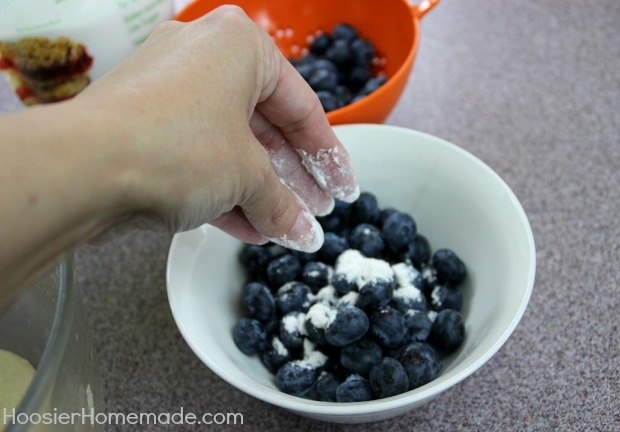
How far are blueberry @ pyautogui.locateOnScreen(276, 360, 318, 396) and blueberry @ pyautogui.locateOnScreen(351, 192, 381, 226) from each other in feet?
0.78

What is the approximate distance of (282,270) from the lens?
753 millimetres

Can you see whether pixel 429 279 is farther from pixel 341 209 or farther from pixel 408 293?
pixel 341 209

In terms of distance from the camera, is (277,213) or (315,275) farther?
(315,275)

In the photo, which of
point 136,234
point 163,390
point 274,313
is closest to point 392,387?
point 274,313

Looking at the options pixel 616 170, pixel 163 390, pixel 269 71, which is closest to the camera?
pixel 269 71

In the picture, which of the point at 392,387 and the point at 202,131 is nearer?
the point at 202,131

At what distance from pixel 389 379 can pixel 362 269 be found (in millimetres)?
157

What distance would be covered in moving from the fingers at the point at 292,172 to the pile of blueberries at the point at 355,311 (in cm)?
5

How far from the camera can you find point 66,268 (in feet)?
1.48

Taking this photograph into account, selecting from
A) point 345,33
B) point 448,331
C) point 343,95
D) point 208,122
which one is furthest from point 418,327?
point 345,33

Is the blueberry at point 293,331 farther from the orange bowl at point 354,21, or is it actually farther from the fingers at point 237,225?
the orange bowl at point 354,21

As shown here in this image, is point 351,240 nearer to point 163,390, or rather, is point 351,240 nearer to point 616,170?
point 163,390

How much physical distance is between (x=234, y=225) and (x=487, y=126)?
545mm

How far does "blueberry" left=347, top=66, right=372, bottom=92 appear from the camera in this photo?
1.04 meters
